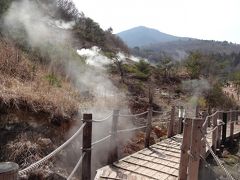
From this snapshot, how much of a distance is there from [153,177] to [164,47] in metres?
175

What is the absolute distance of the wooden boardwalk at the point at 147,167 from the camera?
5.46 m

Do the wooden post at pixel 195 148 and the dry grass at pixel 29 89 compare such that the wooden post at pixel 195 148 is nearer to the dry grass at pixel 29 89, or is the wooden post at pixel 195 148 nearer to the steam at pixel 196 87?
the dry grass at pixel 29 89

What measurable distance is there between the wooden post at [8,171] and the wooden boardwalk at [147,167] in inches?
135

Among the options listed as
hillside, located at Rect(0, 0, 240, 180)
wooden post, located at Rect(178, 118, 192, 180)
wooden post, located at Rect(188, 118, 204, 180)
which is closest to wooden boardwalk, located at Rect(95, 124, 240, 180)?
wooden post, located at Rect(178, 118, 192, 180)

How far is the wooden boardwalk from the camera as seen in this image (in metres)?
5.46

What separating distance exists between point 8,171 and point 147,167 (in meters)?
4.36

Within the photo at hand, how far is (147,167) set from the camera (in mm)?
6012

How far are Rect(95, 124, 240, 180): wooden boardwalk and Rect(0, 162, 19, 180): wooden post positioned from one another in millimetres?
3426

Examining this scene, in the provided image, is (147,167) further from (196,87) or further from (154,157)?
(196,87)

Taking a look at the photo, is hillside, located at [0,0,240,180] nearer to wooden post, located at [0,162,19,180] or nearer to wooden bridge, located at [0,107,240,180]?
wooden bridge, located at [0,107,240,180]

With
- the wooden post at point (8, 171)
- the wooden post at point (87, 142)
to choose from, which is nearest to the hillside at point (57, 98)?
the wooden post at point (87, 142)

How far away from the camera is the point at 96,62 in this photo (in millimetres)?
18453

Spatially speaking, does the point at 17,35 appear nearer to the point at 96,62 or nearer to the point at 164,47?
the point at 96,62

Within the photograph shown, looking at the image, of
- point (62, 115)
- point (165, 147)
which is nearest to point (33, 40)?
point (62, 115)
